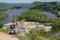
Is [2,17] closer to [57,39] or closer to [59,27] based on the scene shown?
[59,27]

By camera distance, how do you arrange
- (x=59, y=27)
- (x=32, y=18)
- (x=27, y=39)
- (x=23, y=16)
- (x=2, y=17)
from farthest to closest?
(x=2, y=17) → (x=23, y=16) → (x=32, y=18) → (x=59, y=27) → (x=27, y=39)

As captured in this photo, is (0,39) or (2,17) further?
(2,17)

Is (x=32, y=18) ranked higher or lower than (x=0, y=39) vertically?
lower

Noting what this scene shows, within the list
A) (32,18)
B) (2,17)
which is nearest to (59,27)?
(32,18)

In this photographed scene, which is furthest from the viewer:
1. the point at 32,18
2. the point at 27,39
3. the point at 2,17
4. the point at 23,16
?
the point at 2,17

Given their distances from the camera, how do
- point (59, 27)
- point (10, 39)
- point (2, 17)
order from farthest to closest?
point (2, 17) < point (59, 27) < point (10, 39)

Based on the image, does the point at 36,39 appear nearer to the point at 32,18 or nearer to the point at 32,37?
the point at 32,37

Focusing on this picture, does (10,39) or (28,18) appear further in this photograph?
(28,18)

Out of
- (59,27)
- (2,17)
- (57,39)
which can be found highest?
(57,39)

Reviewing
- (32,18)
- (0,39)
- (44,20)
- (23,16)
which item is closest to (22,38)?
(0,39)
